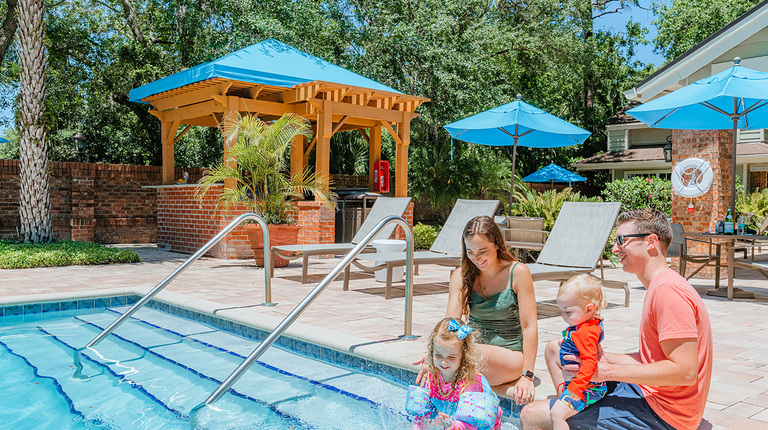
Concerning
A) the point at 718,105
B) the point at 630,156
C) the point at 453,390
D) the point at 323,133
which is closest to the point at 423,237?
the point at 323,133

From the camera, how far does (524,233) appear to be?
29.0ft

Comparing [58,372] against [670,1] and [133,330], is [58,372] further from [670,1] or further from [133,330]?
[670,1]

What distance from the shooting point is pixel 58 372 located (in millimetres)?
4492

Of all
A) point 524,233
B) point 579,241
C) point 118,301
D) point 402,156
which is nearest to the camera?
point 579,241

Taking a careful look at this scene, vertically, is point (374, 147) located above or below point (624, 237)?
above

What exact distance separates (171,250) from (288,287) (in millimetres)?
5888

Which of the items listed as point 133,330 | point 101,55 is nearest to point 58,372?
point 133,330

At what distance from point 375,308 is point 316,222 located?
16.7ft

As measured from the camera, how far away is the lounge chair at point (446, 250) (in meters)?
6.23

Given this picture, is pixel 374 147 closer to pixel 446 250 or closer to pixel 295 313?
pixel 446 250

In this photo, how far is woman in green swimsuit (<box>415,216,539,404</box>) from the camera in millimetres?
2850

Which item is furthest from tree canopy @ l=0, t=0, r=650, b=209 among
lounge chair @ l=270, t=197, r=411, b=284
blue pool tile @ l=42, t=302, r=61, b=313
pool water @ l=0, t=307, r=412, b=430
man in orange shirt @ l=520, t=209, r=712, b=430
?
man in orange shirt @ l=520, t=209, r=712, b=430

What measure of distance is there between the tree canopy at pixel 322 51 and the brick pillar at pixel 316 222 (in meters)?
4.69

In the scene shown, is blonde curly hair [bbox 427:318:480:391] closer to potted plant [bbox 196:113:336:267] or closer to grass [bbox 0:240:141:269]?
potted plant [bbox 196:113:336:267]
